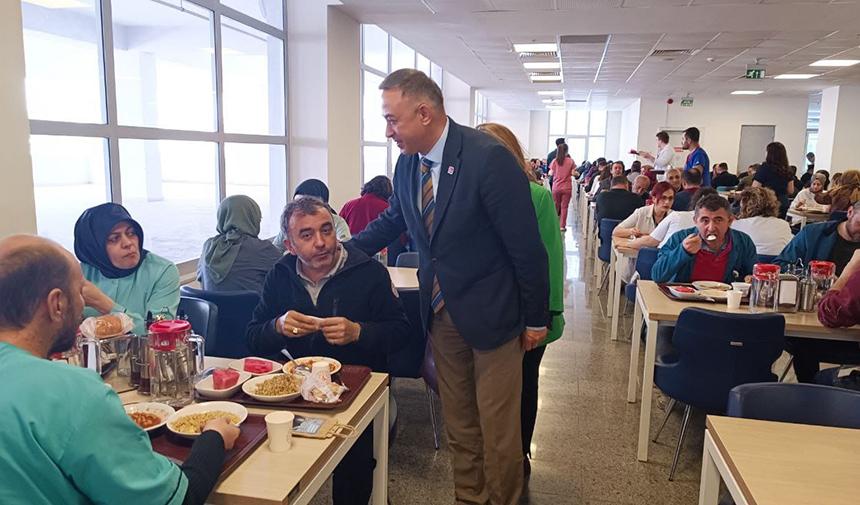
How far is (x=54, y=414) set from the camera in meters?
0.95

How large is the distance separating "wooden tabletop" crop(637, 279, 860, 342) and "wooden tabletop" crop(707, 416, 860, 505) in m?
1.16

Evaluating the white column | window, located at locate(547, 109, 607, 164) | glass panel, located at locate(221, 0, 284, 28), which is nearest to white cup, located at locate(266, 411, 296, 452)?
glass panel, located at locate(221, 0, 284, 28)

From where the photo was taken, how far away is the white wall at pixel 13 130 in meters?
2.40

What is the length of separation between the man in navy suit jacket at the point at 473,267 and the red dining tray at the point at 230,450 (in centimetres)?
80

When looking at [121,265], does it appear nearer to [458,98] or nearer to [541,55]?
[541,55]

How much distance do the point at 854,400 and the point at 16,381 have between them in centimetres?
195

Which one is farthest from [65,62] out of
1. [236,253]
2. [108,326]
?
[108,326]

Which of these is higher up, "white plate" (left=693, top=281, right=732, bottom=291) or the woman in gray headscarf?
the woman in gray headscarf

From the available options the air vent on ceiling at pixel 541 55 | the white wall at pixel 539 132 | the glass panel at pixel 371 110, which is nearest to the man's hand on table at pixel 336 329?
the glass panel at pixel 371 110

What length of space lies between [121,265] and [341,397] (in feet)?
4.39

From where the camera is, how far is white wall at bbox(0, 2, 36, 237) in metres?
2.40

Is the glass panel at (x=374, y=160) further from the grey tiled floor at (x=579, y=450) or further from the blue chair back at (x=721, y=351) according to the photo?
the blue chair back at (x=721, y=351)

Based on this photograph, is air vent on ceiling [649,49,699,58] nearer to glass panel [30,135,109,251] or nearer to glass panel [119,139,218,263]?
glass panel [119,139,218,263]

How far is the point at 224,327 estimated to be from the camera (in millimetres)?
2779
